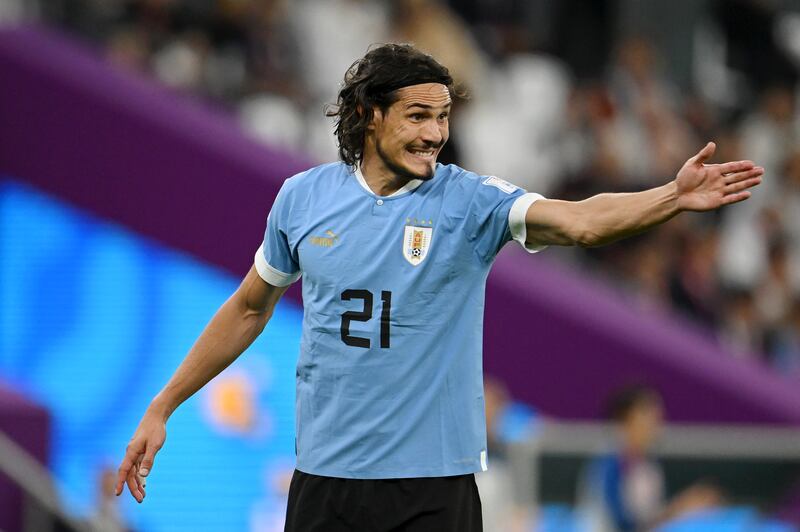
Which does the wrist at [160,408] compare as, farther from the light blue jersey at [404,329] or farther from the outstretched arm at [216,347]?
the light blue jersey at [404,329]

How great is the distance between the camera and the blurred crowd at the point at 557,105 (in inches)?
428

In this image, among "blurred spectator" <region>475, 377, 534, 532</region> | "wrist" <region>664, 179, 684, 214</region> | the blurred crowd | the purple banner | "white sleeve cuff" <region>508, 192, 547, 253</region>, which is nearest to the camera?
"wrist" <region>664, 179, 684, 214</region>

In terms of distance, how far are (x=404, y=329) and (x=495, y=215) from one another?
0.40 metres

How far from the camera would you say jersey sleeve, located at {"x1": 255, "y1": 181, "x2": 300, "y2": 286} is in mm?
4668

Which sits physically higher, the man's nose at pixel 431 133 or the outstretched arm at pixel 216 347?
the man's nose at pixel 431 133

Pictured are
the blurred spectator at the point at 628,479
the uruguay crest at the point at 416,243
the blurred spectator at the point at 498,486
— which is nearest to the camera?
the uruguay crest at the point at 416,243

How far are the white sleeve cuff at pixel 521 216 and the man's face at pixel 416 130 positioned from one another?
28 cm

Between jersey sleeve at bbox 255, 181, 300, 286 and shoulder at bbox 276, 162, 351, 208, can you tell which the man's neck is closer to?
shoulder at bbox 276, 162, 351, 208

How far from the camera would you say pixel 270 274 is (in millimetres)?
4734

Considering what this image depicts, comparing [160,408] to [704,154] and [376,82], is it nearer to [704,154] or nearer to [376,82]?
[376,82]

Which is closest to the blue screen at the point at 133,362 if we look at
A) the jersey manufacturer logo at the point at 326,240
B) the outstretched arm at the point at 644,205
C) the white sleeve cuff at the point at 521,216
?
the jersey manufacturer logo at the point at 326,240

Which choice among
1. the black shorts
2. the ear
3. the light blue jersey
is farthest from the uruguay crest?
the black shorts

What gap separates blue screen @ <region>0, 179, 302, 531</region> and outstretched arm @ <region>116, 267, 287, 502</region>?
5104 millimetres

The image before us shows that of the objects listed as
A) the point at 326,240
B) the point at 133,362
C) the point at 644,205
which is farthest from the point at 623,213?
the point at 133,362
